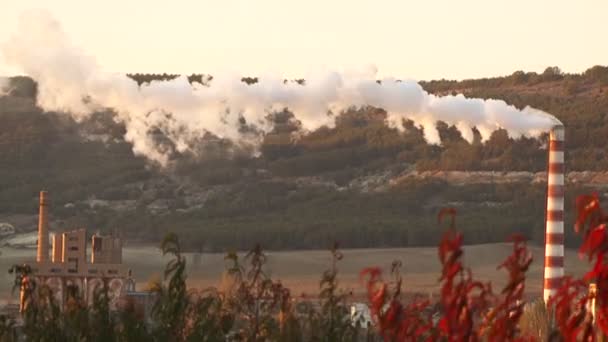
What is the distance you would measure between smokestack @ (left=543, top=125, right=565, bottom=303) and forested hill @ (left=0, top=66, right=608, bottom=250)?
26953 mm

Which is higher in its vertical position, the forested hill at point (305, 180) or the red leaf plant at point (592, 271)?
the forested hill at point (305, 180)

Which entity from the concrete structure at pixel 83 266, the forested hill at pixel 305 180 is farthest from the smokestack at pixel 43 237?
the forested hill at pixel 305 180

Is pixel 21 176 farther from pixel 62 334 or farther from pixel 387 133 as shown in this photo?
pixel 62 334

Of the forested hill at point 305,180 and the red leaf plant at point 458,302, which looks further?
the forested hill at point 305,180

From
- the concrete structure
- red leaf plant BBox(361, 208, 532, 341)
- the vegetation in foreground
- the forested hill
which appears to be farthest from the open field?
red leaf plant BBox(361, 208, 532, 341)

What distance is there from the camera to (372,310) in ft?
34.9

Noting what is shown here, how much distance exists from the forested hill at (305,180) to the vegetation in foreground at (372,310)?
37059 mm

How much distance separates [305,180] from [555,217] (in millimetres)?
46476

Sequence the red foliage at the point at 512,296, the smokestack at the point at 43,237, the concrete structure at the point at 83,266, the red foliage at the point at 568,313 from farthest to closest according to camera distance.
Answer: the smokestack at the point at 43,237, the concrete structure at the point at 83,266, the red foliage at the point at 512,296, the red foliage at the point at 568,313

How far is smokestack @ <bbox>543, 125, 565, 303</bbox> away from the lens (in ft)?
119

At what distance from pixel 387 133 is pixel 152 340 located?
6898 centimetres

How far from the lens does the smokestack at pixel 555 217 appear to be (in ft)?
119

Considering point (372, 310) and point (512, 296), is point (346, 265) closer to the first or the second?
point (372, 310)

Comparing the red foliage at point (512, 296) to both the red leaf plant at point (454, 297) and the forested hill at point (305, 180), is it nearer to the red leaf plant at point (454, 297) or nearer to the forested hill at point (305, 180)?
the red leaf plant at point (454, 297)
